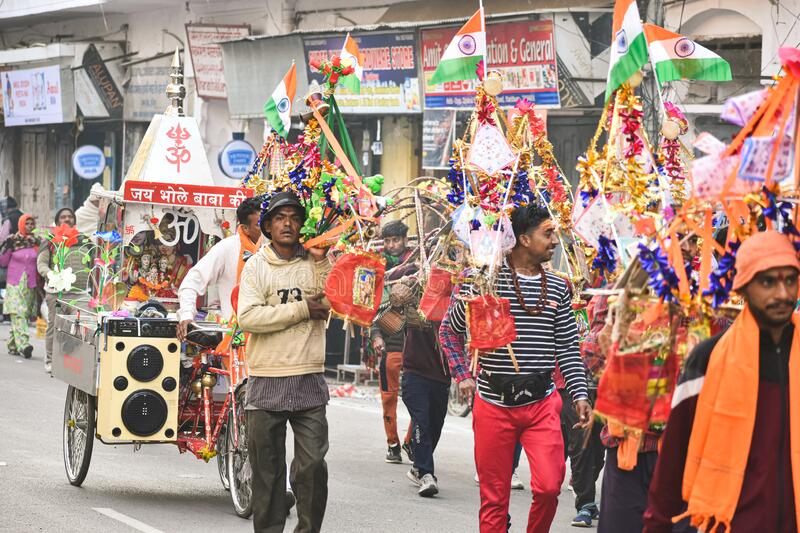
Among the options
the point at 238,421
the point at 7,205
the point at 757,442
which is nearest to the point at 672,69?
the point at 238,421

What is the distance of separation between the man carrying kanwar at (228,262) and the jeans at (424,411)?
173 centimetres

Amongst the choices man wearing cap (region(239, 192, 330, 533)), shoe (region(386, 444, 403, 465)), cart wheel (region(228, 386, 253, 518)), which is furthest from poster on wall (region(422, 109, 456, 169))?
man wearing cap (region(239, 192, 330, 533))

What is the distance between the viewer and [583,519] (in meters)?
9.12

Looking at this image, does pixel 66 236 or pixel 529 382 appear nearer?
pixel 529 382

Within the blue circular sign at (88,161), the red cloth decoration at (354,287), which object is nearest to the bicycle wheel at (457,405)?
the red cloth decoration at (354,287)

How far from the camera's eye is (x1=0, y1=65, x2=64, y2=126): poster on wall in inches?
1266

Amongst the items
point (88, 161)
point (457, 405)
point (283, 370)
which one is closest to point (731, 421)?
point (283, 370)

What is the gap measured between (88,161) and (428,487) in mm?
21658

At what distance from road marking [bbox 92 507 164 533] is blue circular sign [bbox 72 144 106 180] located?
21.9m

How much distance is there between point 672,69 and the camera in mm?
7887

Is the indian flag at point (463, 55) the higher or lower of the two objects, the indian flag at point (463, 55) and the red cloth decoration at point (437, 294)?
the higher

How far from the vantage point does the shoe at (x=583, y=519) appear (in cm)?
911

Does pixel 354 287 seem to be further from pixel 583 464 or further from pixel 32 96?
pixel 32 96

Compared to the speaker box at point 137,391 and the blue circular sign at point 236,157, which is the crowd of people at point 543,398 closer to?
the speaker box at point 137,391
